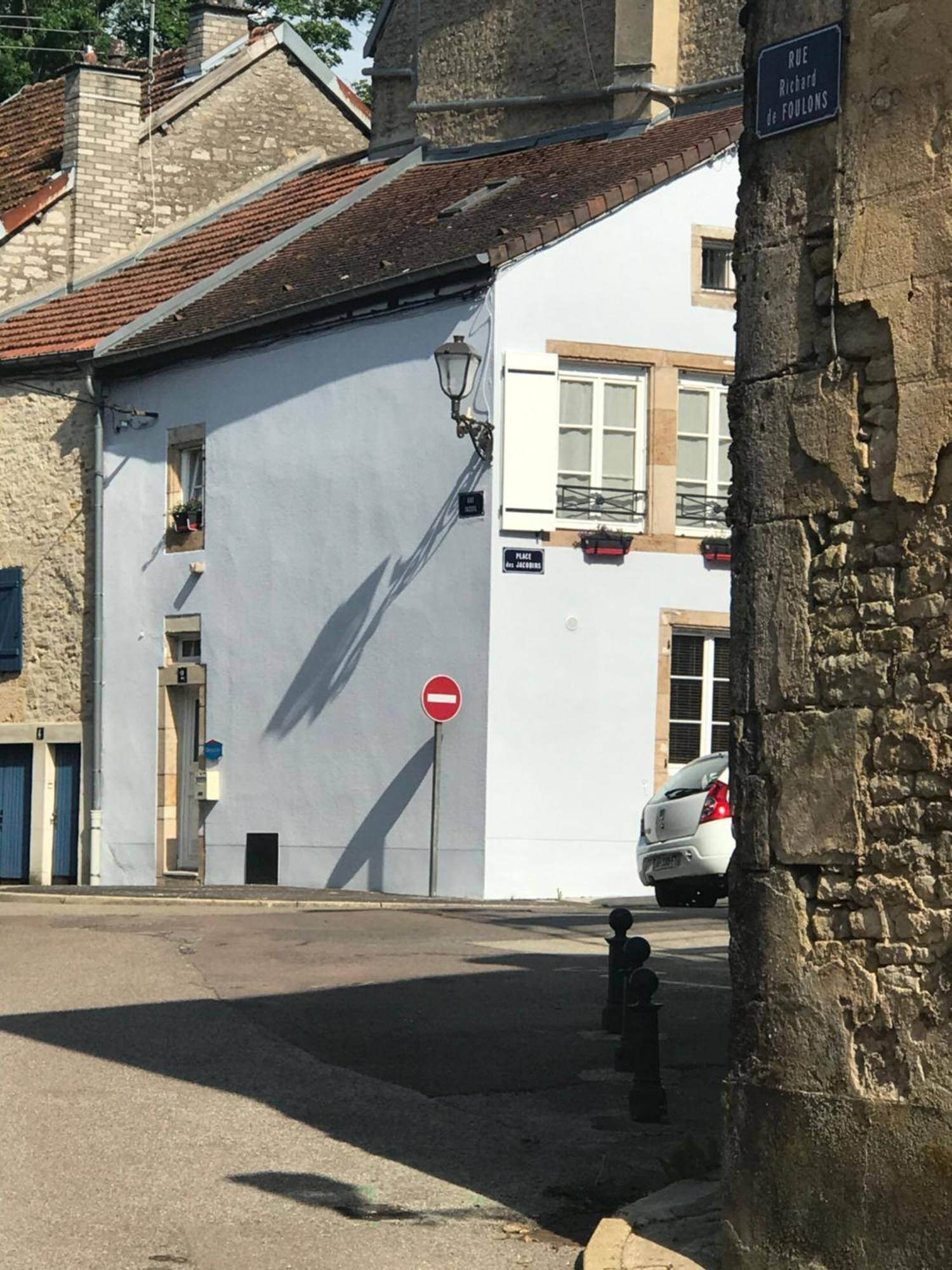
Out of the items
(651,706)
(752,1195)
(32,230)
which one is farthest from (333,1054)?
(32,230)

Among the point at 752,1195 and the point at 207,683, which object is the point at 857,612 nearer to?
the point at 752,1195

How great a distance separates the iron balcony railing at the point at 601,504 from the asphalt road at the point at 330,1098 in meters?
7.64

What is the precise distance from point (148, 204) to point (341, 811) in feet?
35.6

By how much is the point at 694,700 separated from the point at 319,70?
1306cm

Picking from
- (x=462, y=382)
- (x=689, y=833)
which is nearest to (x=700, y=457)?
(x=462, y=382)

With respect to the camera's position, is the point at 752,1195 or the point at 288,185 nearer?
the point at 752,1195

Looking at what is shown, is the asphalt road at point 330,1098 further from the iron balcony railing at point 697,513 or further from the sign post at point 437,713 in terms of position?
the iron balcony railing at point 697,513

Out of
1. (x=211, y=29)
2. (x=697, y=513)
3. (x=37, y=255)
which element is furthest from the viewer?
(x=211, y=29)

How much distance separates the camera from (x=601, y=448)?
73.3ft

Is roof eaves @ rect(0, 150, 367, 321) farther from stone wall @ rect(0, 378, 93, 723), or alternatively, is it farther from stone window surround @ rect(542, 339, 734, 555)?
stone window surround @ rect(542, 339, 734, 555)

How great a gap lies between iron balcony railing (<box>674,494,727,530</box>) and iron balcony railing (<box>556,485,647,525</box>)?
0.48 metres

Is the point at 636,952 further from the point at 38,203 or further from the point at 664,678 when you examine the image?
the point at 38,203

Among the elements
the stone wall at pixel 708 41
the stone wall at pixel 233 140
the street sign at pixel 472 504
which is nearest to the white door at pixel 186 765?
the street sign at pixel 472 504

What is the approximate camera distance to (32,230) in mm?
28984
